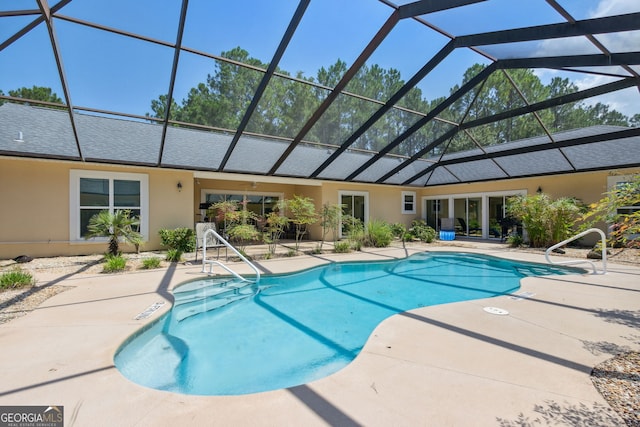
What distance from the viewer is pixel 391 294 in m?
6.95

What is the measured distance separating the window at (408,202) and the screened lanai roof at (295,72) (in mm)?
6212

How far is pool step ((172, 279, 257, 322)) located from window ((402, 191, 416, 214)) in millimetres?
12915

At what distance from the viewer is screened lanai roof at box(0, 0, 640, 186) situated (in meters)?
6.02

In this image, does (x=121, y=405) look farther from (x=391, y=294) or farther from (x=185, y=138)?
(x=185, y=138)

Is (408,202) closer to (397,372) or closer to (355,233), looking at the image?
(355,233)

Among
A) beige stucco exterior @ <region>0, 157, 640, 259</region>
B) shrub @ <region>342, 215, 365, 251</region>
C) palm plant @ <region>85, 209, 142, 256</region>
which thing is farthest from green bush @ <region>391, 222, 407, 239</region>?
palm plant @ <region>85, 209, 142, 256</region>

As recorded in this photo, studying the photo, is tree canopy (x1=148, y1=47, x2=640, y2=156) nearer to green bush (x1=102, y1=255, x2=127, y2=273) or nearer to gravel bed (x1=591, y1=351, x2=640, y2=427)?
green bush (x1=102, y1=255, x2=127, y2=273)

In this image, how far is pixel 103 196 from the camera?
34.4ft

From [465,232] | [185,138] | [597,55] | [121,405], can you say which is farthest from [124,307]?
[465,232]

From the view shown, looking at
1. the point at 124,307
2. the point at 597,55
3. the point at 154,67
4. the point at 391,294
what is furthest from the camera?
the point at 154,67

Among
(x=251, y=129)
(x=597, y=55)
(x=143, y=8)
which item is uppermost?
(x=143, y=8)

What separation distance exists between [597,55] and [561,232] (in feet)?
26.0

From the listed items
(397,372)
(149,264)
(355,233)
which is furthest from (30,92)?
(355,233)

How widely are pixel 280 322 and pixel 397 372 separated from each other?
2768 mm
